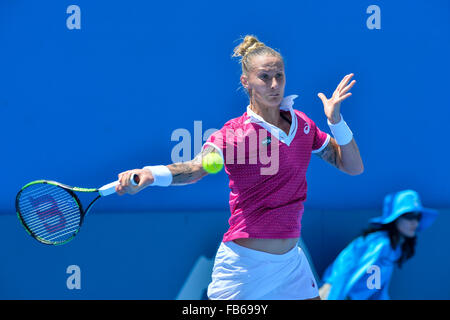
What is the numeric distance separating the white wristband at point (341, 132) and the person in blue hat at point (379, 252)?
4.65ft

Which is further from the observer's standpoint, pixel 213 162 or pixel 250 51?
pixel 250 51

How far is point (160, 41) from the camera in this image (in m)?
4.62

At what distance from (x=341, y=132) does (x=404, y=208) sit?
4.94 feet

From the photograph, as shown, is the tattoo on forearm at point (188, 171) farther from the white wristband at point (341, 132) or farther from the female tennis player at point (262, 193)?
the white wristband at point (341, 132)

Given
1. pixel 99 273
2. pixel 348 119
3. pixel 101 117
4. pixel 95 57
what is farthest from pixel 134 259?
pixel 348 119

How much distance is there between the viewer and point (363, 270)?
4570 mm

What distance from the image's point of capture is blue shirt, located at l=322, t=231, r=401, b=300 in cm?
456

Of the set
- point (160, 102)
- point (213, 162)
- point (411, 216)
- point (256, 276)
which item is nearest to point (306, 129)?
point (213, 162)

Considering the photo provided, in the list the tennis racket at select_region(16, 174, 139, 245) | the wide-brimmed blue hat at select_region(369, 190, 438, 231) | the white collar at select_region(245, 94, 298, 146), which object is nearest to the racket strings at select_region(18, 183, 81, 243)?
the tennis racket at select_region(16, 174, 139, 245)

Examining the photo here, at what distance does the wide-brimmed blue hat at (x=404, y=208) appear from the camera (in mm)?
4676

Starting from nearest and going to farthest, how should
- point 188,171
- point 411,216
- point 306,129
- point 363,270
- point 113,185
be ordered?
point 113,185, point 188,171, point 306,129, point 363,270, point 411,216

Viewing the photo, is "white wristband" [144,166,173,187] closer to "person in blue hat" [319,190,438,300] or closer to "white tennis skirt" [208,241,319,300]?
"white tennis skirt" [208,241,319,300]

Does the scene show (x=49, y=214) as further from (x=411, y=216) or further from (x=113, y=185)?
(x=411, y=216)

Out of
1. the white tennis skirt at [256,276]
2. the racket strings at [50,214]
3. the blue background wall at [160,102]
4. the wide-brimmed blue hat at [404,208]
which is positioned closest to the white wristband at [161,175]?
the white tennis skirt at [256,276]
